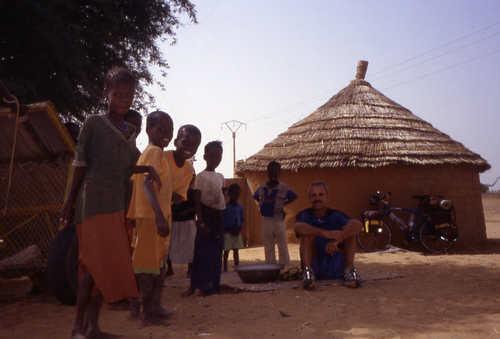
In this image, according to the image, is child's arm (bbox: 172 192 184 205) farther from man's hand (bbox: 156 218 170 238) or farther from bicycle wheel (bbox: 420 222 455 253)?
bicycle wheel (bbox: 420 222 455 253)

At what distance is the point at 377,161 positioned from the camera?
896cm

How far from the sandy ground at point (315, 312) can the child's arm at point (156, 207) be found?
26.3 inches

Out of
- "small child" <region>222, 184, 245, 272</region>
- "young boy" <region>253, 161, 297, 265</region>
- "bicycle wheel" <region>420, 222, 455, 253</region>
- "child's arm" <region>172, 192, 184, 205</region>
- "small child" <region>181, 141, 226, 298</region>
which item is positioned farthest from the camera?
"bicycle wheel" <region>420, 222, 455, 253</region>

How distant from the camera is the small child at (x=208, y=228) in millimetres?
4246

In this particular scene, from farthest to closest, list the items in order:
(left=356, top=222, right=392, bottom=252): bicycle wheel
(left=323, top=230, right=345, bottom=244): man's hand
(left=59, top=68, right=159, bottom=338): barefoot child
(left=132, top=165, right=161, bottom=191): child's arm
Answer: (left=356, top=222, right=392, bottom=252): bicycle wheel
(left=323, top=230, right=345, bottom=244): man's hand
(left=132, top=165, right=161, bottom=191): child's arm
(left=59, top=68, right=159, bottom=338): barefoot child

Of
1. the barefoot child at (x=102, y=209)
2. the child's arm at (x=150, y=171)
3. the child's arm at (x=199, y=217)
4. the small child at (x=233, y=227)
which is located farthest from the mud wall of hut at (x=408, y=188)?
the barefoot child at (x=102, y=209)

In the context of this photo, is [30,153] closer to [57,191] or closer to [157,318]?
[57,191]

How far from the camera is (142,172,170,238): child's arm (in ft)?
9.23

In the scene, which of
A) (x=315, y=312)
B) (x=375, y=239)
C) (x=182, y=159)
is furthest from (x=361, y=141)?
(x=182, y=159)

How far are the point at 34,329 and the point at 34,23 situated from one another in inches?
143

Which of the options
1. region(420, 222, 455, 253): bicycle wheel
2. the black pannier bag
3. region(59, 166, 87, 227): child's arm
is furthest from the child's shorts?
the black pannier bag

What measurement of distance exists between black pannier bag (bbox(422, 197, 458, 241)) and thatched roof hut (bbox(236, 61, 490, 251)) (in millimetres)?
542

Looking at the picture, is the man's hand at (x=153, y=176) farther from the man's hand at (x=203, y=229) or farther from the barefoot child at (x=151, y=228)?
the man's hand at (x=203, y=229)

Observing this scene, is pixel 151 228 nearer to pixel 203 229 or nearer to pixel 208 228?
pixel 203 229
